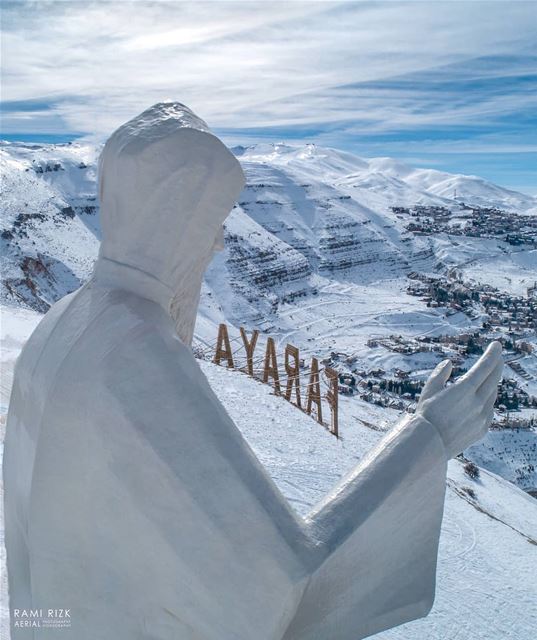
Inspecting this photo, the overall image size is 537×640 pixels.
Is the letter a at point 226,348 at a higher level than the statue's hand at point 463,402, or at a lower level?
lower

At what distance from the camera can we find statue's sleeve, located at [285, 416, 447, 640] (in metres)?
1.36

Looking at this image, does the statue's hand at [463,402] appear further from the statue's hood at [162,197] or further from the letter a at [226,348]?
the letter a at [226,348]

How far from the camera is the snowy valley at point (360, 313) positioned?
19.7 feet

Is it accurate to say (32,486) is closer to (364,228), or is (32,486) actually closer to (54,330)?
(54,330)

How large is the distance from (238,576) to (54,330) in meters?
0.71

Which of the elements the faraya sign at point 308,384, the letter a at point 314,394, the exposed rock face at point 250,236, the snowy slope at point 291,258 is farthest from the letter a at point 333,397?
the exposed rock face at point 250,236

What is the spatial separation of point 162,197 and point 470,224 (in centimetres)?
9857

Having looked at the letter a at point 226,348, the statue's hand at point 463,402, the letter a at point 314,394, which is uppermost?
the statue's hand at point 463,402

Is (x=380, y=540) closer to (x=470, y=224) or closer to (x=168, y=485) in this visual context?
(x=168, y=485)

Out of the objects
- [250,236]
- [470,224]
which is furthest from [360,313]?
[470,224]

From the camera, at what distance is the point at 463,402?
1629 mm

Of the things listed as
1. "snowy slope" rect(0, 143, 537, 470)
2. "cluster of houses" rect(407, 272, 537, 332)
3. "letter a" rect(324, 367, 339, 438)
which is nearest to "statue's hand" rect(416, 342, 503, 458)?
"letter a" rect(324, 367, 339, 438)

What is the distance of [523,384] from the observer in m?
37.0

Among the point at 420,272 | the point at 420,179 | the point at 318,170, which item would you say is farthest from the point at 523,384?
the point at 420,179
